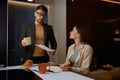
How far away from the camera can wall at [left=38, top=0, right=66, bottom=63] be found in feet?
8.16

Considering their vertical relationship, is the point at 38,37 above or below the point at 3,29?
below

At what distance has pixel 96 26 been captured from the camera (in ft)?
8.60

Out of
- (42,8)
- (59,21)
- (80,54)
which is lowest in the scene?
(80,54)

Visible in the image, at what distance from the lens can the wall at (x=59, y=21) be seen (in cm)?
249

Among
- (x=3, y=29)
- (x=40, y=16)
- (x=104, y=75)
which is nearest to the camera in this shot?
(x=104, y=75)

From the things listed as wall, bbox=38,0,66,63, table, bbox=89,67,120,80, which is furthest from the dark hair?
table, bbox=89,67,120,80

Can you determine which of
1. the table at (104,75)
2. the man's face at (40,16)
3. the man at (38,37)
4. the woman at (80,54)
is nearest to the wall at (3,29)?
the man at (38,37)

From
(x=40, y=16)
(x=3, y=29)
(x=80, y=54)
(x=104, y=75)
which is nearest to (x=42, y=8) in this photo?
(x=40, y=16)

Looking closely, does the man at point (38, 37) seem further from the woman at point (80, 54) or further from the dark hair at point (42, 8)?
the woman at point (80, 54)

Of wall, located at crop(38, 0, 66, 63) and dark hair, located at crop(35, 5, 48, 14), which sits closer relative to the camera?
dark hair, located at crop(35, 5, 48, 14)

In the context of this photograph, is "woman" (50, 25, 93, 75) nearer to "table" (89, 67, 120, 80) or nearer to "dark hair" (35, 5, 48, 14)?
"table" (89, 67, 120, 80)

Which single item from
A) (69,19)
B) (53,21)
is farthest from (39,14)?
(69,19)

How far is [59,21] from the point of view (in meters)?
2.50

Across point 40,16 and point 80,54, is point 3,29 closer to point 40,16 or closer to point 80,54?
point 40,16
